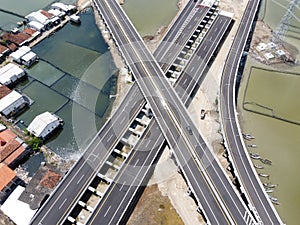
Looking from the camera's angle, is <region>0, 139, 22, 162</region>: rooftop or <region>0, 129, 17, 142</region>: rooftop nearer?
<region>0, 139, 22, 162</region>: rooftop

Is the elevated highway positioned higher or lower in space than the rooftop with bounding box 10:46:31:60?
lower

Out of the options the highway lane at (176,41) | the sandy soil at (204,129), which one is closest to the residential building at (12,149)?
the sandy soil at (204,129)

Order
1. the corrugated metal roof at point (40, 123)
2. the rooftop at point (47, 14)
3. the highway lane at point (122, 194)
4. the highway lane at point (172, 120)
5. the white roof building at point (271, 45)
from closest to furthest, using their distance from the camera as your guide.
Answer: the highway lane at point (122, 194) → the highway lane at point (172, 120) → the corrugated metal roof at point (40, 123) → the white roof building at point (271, 45) → the rooftop at point (47, 14)

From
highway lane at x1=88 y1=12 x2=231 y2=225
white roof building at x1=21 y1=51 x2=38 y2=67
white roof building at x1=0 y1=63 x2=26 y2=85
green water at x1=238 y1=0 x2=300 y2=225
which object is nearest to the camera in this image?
highway lane at x1=88 y1=12 x2=231 y2=225

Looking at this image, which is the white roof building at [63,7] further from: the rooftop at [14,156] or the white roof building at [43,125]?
the rooftop at [14,156]

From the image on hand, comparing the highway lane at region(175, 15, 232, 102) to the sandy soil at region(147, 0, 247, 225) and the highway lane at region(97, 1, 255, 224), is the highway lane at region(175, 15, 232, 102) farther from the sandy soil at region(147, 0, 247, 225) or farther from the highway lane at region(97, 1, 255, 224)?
the highway lane at region(97, 1, 255, 224)

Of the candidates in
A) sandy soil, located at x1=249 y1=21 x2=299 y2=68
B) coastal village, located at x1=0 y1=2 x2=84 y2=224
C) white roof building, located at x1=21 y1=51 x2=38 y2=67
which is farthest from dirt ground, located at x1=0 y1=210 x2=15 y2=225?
sandy soil, located at x1=249 y1=21 x2=299 y2=68

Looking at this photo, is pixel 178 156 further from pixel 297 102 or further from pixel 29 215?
pixel 297 102
